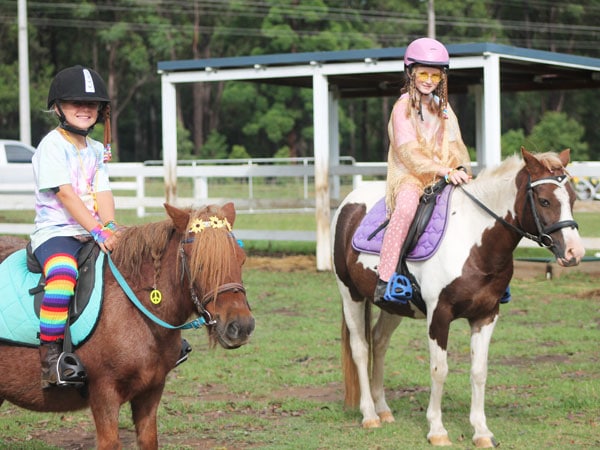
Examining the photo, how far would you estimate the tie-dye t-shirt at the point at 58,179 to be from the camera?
15.8 ft

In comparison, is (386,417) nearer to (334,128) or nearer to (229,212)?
(229,212)

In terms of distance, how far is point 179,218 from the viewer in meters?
4.56

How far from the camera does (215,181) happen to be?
35.4 metres

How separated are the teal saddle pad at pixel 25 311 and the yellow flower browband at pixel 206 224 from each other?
2.03ft

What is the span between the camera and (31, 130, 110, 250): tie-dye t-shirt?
4.80 metres

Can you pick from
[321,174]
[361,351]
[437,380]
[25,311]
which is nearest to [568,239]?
[437,380]

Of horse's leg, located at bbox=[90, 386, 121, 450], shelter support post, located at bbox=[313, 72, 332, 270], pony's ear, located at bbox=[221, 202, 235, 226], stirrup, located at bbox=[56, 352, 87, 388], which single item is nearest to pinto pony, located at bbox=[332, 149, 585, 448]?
pony's ear, located at bbox=[221, 202, 235, 226]

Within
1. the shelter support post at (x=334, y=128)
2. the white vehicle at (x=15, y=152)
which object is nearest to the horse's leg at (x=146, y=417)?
the shelter support post at (x=334, y=128)

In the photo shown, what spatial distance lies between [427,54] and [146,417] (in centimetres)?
316

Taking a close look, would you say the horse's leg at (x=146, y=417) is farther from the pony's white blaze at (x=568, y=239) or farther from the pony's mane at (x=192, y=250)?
the pony's white blaze at (x=568, y=239)

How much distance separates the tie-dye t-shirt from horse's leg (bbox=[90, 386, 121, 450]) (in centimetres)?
86

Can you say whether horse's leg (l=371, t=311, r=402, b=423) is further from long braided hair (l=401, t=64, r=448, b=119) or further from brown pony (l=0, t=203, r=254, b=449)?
brown pony (l=0, t=203, r=254, b=449)

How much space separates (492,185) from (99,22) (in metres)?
50.9

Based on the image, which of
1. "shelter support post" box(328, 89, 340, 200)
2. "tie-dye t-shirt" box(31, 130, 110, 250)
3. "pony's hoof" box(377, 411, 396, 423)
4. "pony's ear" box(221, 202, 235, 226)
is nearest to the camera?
"pony's ear" box(221, 202, 235, 226)
